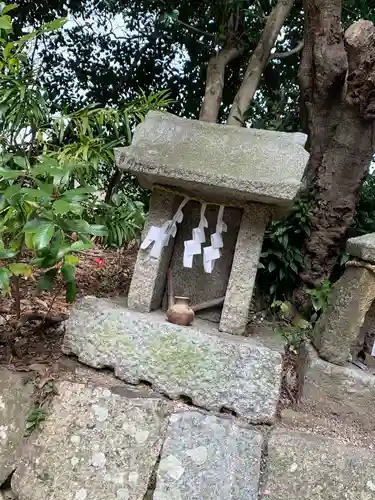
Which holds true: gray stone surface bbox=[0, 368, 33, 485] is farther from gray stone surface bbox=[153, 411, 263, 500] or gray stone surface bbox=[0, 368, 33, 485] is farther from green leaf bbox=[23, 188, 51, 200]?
green leaf bbox=[23, 188, 51, 200]

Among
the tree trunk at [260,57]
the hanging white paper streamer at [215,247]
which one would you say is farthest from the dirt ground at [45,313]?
the tree trunk at [260,57]

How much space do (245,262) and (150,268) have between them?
0.49m

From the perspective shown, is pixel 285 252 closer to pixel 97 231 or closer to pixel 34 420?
pixel 97 231

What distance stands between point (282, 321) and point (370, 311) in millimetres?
737

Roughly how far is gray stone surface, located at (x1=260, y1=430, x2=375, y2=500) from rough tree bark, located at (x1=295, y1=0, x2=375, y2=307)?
4.40 feet

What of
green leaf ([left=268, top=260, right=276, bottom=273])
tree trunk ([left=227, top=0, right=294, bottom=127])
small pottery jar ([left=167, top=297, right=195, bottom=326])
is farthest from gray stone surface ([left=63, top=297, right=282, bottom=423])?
tree trunk ([left=227, top=0, right=294, bottom=127])

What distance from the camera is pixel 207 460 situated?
1.89 m

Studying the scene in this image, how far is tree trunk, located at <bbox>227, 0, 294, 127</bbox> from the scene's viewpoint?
3946 millimetres

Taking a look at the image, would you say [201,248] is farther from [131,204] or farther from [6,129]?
[6,129]

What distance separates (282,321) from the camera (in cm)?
312

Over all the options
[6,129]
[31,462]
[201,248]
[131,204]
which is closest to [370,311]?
[201,248]

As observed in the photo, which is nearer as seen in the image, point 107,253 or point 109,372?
point 109,372

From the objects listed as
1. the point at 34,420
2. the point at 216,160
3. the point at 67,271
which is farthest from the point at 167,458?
the point at 216,160

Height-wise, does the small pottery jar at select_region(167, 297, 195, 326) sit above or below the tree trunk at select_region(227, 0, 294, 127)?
below
